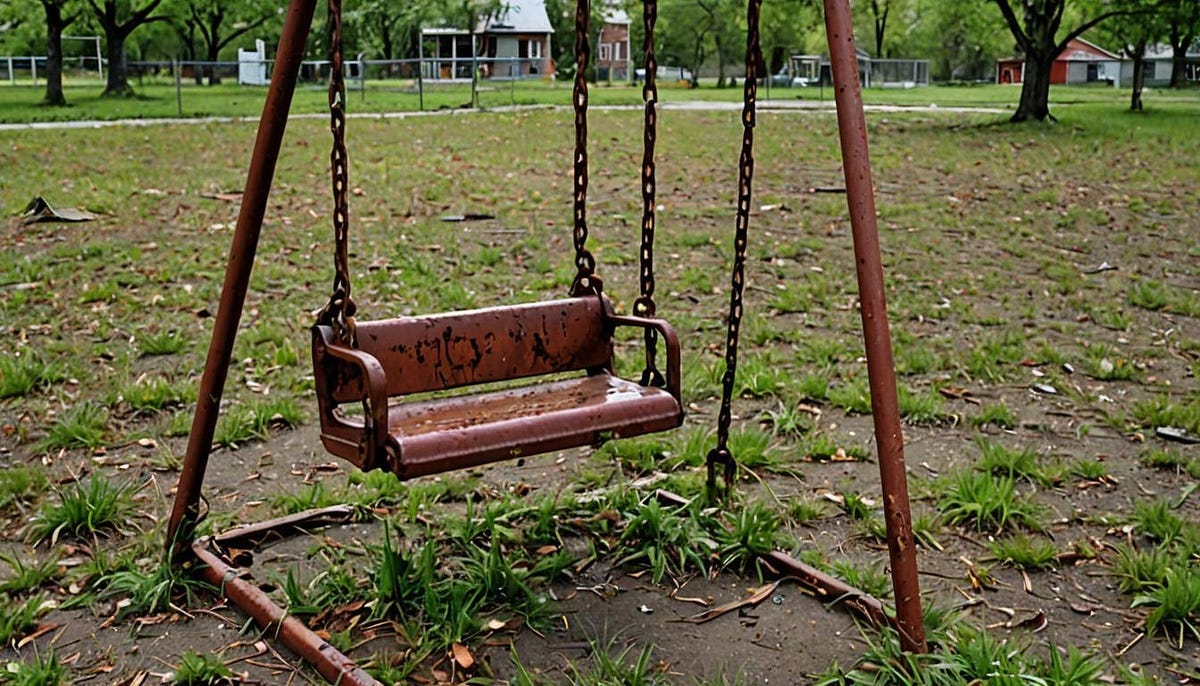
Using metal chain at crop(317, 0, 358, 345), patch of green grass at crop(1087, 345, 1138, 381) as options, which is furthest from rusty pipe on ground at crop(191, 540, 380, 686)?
patch of green grass at crop(1087, 345, 1138, 381)

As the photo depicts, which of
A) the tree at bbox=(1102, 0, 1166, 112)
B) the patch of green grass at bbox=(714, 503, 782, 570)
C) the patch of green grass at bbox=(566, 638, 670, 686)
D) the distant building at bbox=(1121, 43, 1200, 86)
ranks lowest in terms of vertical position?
the patch of green grass at bbox=(566, 638, 670, 686)

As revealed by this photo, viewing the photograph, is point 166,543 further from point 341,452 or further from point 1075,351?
point 1075,351

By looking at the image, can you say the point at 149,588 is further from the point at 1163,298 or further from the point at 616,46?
the point at 616,46

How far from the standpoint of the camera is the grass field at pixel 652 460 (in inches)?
118

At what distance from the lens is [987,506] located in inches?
148

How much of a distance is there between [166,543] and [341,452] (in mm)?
720

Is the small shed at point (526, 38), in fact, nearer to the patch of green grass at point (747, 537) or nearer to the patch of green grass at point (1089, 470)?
the patch of green grass at point (1089, 470)

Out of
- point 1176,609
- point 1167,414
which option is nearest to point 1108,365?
point 1167,414

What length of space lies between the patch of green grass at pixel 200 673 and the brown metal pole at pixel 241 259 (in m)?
0.51

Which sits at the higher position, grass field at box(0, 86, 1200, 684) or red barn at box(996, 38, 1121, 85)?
red barn at box(996, 38, 1121, 85)

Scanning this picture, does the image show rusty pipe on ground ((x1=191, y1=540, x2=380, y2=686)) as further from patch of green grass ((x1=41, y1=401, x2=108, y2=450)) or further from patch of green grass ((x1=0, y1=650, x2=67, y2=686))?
patch of green grass ((x1=41, y1=401, x2=108, y2=450))

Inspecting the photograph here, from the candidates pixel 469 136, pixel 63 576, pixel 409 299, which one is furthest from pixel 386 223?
pixel 469 136

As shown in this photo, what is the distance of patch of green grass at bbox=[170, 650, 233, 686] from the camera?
2.80m

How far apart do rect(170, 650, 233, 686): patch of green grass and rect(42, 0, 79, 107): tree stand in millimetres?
21902
